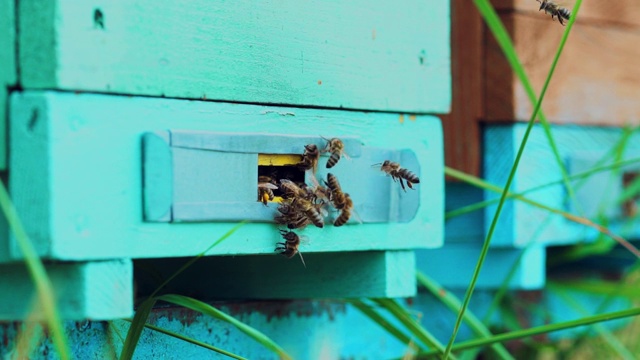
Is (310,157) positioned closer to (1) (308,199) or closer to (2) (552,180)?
(1) (308,199)

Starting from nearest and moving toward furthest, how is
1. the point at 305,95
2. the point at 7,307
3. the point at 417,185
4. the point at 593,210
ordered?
the point at 7,307, the point at 305,95, the point at 417,185, the point at 593,210

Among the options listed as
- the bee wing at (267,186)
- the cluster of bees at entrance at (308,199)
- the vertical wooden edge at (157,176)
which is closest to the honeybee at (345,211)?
the cluster of bees at entrance at (308,199)

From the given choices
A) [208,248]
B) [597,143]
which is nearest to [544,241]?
[597,143]

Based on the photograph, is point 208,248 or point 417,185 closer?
point 208,248

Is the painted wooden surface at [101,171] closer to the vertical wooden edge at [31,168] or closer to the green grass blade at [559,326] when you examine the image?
the vertical wooden edge at [31,168]

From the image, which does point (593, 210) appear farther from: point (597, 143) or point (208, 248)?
point (208, 248)

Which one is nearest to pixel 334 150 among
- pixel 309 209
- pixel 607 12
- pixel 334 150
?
pixel 334 150
